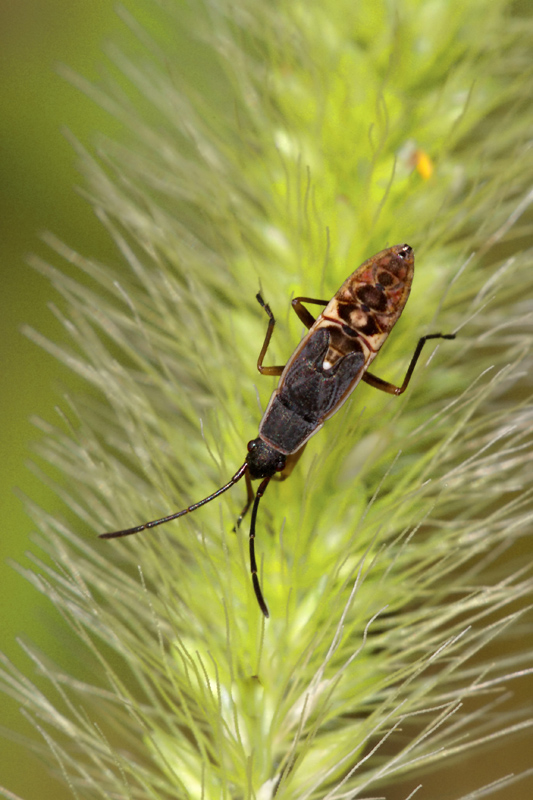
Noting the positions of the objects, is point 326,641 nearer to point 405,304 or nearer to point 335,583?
point 335,583

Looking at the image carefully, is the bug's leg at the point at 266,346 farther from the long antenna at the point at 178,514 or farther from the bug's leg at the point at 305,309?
the long antenna at the point at 178,514

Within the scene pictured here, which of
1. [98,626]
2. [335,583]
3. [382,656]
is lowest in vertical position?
[382,656]

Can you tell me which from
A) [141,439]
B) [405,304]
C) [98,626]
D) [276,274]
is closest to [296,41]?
[276,274]

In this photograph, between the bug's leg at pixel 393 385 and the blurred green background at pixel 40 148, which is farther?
the blurred green background at pixel 40 148

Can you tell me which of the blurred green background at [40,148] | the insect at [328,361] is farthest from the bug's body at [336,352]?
the blurred green background at [40,148]

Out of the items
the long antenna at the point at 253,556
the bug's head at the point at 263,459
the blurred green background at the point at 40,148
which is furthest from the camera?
the blurred green background at the point at 40,148

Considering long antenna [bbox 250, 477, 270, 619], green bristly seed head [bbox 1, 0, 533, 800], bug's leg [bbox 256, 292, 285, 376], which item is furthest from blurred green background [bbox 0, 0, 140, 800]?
long antenna [bbox 250, 477, 270, 619]

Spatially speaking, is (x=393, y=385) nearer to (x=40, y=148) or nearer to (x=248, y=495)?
(x=248, y=495)

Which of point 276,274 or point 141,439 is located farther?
point 276,274

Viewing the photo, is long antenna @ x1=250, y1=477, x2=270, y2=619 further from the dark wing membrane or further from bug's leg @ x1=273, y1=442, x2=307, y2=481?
the dark wing membrane
